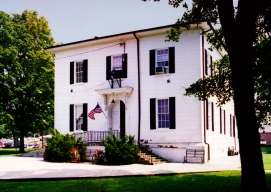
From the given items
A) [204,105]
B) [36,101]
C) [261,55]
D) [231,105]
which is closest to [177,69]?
[204,105]

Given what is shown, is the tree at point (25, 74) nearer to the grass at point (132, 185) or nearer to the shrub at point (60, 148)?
the shrub at point (60, 148)

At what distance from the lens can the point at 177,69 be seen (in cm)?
1925

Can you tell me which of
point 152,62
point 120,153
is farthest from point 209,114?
point 120,153

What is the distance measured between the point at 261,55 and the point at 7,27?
84.6 ft

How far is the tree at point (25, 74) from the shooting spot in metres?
29.2

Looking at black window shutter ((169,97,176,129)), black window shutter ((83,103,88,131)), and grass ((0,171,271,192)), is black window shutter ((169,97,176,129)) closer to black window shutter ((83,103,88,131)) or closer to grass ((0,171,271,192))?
black window shutter ((83,103,88,131))

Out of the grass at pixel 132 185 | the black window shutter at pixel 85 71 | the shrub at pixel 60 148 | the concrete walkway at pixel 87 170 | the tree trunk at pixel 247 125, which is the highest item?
the black window shutter at pixel 85 71

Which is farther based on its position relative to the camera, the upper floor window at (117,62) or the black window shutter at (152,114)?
the upper floor window at (117,62)

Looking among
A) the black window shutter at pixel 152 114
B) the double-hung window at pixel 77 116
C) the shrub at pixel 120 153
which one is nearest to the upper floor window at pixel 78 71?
the double-hung window at pixel 77 116

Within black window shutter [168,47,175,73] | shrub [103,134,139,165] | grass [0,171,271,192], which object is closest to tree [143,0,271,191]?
grass [0,171,271,192]

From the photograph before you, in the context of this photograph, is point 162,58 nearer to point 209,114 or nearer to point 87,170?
point 209,114

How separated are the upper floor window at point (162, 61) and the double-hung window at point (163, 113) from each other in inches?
70.6

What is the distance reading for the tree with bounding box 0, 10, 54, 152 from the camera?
29.2 m

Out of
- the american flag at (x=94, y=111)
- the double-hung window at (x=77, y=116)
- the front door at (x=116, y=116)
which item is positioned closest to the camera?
the american flag at (x=94, y=111)
